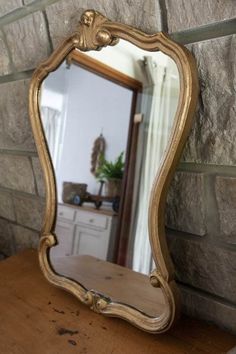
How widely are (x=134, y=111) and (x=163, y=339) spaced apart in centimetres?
53

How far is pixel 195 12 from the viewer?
64cm

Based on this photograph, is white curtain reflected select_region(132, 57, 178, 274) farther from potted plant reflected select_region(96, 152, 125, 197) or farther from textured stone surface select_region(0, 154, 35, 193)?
textured stone surface select_region(0, 154, 35, 193)

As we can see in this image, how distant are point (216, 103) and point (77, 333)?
21.3 inches

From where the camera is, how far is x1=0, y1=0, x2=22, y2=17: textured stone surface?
1.01 m

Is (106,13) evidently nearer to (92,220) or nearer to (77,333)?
(92,220)

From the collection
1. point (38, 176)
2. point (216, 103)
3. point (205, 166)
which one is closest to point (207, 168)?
point (205, 166)

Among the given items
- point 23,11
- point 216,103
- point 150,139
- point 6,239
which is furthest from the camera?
point 6,239

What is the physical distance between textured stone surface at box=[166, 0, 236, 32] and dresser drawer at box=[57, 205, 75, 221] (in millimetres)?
527

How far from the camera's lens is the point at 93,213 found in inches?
34.4

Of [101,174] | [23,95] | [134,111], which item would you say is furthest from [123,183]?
[23,95]

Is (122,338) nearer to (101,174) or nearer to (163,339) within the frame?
(163,339)

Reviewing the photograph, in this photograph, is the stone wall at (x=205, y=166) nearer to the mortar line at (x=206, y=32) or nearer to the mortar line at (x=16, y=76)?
the mortar line at (x=206, y=32)

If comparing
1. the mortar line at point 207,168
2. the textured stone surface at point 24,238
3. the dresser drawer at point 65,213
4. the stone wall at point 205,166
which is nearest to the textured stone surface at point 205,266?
the stone wall at point 205,166

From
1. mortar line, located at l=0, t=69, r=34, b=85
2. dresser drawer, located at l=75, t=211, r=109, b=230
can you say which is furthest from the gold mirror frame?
mortar line, located at l=0, t=69, r=34, b=85
